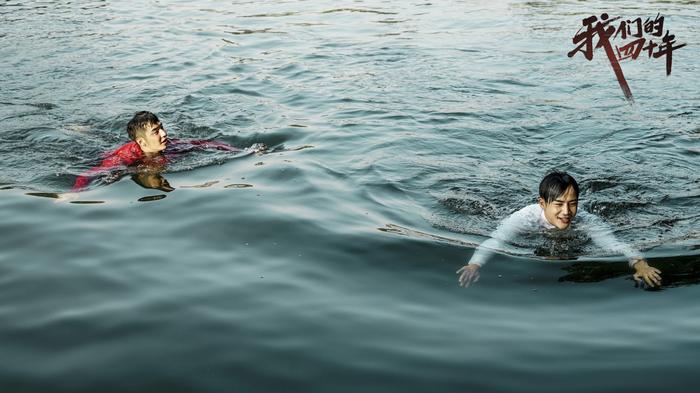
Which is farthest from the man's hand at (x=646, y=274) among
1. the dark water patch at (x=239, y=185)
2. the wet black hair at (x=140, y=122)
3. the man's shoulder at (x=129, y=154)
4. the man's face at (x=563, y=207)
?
the man's shoulder at (x=129, y=154)

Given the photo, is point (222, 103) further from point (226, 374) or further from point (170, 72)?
point (226, 374)

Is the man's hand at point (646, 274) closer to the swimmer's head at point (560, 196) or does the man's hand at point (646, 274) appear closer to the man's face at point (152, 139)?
the swimmer's head at point (560, 196)

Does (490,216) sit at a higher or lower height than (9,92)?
lower

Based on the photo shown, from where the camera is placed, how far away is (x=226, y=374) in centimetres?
380

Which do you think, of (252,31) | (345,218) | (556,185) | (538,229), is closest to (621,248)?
(556,185)

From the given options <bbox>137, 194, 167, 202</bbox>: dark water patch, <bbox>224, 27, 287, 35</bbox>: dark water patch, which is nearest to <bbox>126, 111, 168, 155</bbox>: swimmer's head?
<bbox>137, 194, 167, 202</bbox>: dark water patch

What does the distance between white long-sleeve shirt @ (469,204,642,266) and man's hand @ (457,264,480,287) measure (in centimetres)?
16

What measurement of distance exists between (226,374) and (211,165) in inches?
156

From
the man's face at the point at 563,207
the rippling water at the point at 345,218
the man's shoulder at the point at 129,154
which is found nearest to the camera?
the rippling water at the point at 345,218

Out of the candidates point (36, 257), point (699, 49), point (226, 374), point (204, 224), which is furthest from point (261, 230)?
point (699, 49)

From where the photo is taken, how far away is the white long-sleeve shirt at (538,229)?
5281 millimetres

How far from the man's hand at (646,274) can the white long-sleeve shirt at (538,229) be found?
19 cm

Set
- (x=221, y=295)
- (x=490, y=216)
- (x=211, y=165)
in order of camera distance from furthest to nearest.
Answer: (x=211, y=165), (x=490, y=216), (x=221, y=295)

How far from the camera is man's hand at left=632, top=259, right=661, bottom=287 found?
4.80 m
